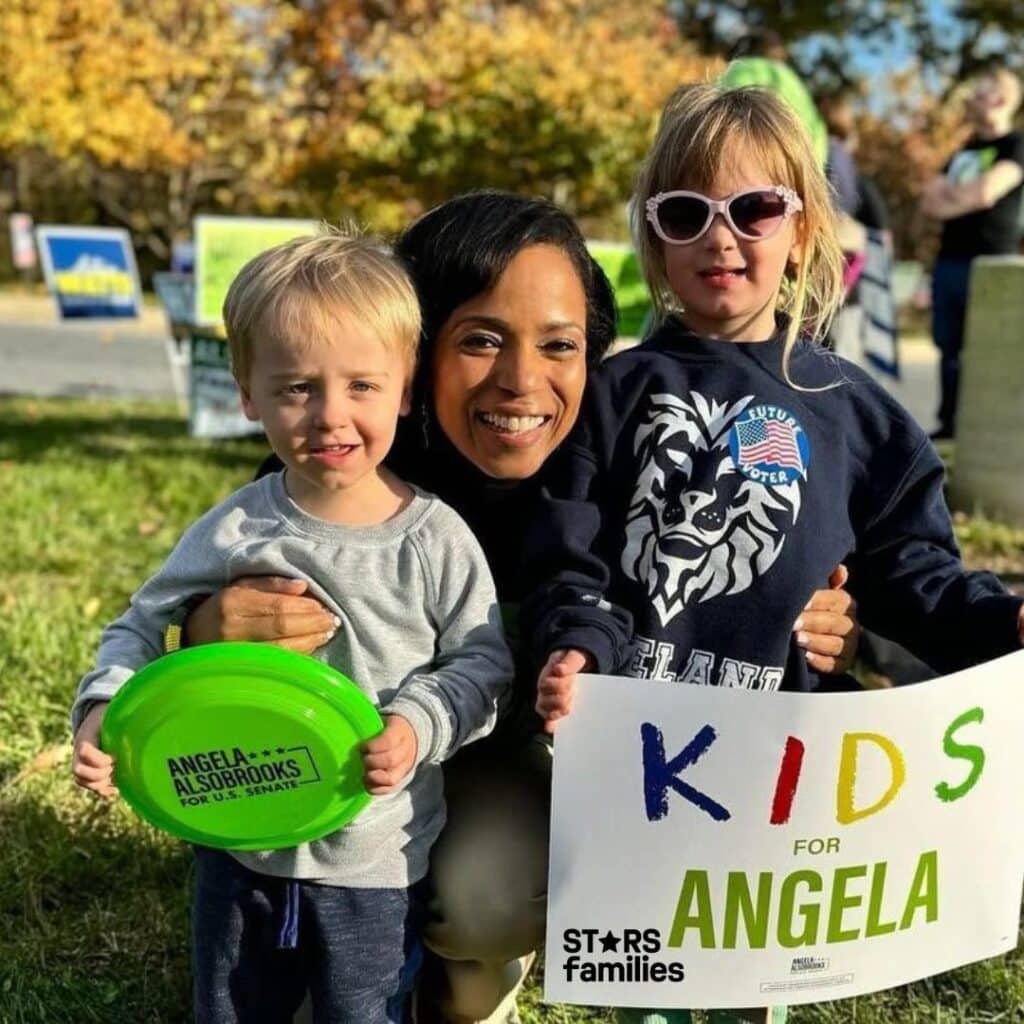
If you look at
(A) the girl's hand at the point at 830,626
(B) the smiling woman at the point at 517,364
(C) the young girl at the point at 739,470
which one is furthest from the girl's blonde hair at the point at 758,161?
(A) the girl's hand at the point at 830,626

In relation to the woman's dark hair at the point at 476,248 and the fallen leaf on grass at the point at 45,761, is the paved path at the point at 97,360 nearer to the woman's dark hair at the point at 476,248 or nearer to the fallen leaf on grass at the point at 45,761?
the fallen leaf on grass at the point at 45,761

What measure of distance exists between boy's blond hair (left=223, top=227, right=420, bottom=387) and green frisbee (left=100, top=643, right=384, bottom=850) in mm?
433

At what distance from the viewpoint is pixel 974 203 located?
6.69 metres

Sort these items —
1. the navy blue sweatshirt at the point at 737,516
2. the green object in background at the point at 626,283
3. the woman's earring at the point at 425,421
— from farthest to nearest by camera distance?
the green object in background at the point at 626,283 < the woman's earring at the point at 425,421 < the navy blue sweatshirt at the point at 737,516

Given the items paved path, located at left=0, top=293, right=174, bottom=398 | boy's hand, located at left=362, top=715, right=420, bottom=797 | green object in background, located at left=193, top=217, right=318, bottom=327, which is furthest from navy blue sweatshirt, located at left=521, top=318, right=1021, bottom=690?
paved path, located at left=0, top=293, right=174, bottom=398

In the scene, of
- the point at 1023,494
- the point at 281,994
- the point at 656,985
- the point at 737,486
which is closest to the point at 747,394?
the point at 737,486

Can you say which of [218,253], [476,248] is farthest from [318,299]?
[218,253]

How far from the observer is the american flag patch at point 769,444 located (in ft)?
6.15

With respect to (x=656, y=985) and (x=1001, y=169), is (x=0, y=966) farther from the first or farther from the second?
(x=1001, y=169)

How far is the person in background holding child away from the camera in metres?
1.70

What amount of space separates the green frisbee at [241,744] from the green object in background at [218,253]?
18.8 ft

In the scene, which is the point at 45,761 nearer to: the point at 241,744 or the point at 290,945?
the point at 290,945

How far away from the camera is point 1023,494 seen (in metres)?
5.63

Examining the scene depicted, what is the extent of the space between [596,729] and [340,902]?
428 millimetres
